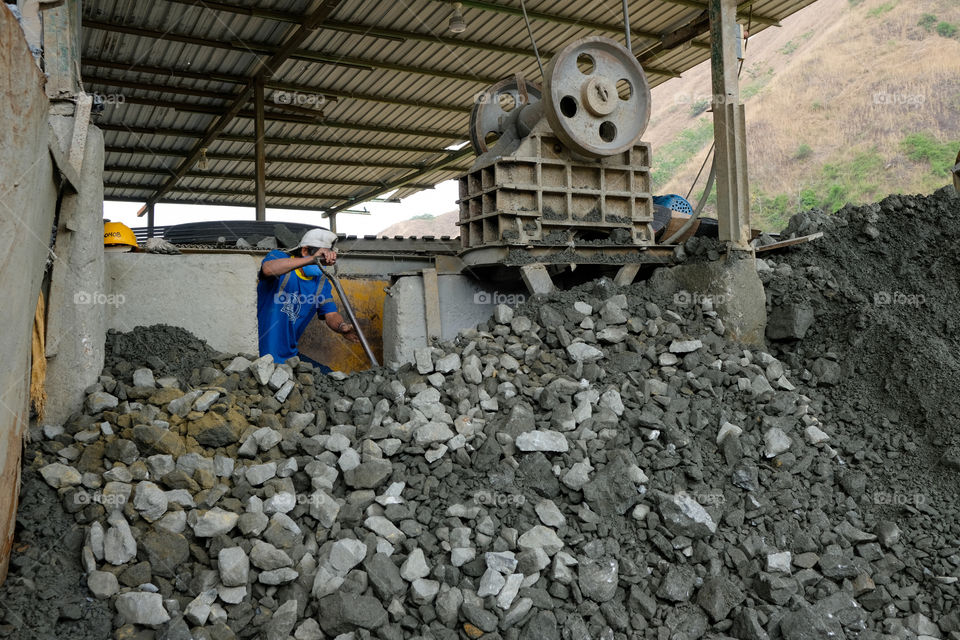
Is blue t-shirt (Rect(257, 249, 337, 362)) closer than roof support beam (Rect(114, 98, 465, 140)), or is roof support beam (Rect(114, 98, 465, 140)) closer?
blue t-shirt (Rect(257, 249, 337, 362))

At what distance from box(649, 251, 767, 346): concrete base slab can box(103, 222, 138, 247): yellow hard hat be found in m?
4.01

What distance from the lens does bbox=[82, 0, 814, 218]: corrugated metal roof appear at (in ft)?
28.8

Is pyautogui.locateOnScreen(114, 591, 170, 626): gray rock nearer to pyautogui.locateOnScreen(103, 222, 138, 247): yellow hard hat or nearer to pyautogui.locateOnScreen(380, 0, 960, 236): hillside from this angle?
pyautogui.locateOnScreen(103, 222, 138, 247): yellow hard hat

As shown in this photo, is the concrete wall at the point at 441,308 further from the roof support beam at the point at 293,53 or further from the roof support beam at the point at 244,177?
the roof support beam at the point at 244,177

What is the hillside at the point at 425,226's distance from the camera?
148 feet

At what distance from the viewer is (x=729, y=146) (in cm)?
584

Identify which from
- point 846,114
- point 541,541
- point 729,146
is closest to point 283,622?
point 541,541

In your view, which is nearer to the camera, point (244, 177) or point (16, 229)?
point (16, 229)

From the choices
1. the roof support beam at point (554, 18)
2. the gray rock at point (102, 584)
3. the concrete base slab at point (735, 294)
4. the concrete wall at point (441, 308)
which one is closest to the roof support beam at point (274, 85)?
the roof support beam at point (554, 18)

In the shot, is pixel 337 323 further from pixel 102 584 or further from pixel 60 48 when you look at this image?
pixel 102 584

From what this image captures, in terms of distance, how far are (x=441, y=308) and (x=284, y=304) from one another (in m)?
1.23

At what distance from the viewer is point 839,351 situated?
5293 millimetres

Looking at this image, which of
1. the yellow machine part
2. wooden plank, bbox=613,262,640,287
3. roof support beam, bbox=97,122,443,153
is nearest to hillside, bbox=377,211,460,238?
roof support beam, bbox=97,122,443,153

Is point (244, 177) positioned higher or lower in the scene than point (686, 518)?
higher
